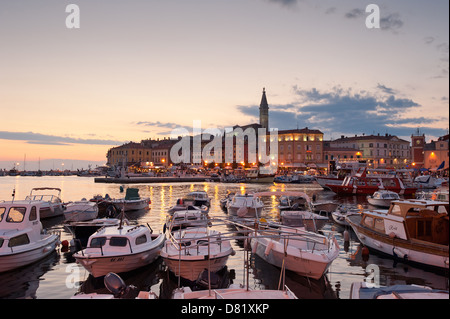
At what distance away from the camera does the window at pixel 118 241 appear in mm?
15954

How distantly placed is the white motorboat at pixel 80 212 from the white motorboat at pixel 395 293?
2569cm

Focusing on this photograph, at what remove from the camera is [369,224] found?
21297mm

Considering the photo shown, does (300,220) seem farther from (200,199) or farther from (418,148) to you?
(418,148)

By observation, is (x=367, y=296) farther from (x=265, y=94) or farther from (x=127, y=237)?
(x=265, y=94)

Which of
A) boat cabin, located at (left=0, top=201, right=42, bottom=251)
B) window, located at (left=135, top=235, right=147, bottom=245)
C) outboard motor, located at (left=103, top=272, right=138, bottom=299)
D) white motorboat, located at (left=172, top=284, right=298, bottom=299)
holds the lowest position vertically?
outboard motor, located at (left=103, top=272, right=138, bottom=299)

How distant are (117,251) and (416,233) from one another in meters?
13.7

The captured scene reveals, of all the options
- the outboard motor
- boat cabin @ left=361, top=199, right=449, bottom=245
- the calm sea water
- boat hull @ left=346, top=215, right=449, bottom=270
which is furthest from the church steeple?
the outboard motor

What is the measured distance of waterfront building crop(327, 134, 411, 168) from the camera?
13700cm

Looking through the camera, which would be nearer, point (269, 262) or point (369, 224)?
point (269, 262)

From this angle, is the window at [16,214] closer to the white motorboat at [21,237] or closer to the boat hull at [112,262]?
the white motorboat at [21,237]

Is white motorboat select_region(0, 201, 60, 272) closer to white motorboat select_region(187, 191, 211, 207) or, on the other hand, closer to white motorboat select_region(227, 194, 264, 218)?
white motorboat select_region(227, 194, 264, 218)

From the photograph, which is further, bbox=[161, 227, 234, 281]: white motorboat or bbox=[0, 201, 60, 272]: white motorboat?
bbox=[0, 201, 60, 272]: white motorboat
